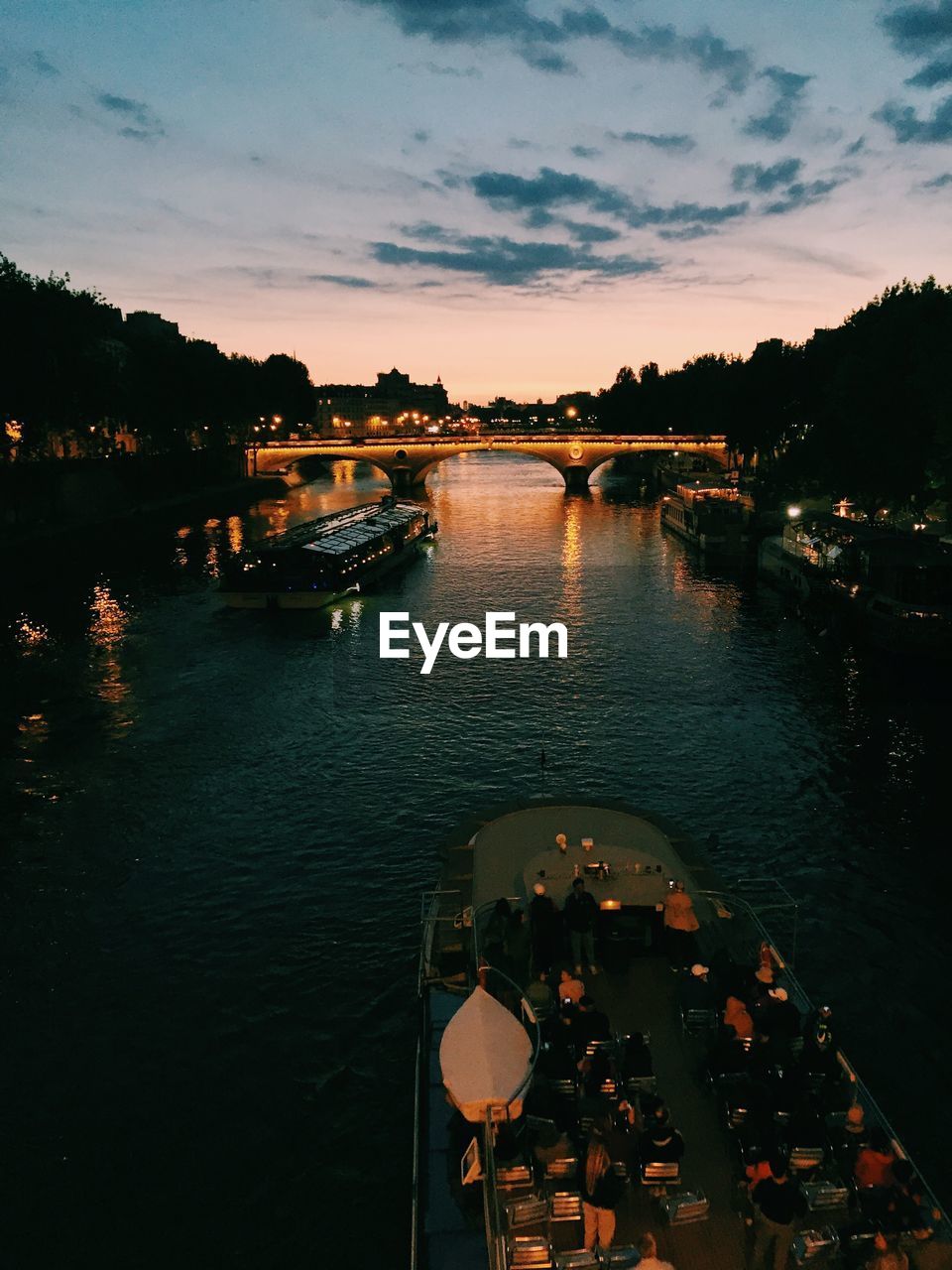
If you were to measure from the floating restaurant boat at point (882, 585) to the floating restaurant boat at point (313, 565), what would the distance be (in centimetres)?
3339

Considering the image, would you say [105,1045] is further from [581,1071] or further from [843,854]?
[843,854]

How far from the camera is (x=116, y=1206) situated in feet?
48.7

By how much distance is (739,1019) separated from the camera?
13703 mm

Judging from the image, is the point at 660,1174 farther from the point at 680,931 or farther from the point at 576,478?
the point at 576,478

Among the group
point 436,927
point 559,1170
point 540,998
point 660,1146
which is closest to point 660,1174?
point 660,1146

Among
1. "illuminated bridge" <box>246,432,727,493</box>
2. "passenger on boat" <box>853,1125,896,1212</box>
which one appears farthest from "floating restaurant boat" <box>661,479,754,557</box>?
"passenger on boat" <box>853,1125,896,1212</box>

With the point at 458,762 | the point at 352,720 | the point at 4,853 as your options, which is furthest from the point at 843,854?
the point at 4,853

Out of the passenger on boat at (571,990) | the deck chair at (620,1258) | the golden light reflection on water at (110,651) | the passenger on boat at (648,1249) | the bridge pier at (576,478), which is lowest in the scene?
the golden light reflection on water at (110,651)

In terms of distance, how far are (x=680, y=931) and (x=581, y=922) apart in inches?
73.5

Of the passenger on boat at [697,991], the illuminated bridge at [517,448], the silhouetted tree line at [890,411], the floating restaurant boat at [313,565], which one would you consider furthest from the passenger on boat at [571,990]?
the illuminated bridge at [517,448]

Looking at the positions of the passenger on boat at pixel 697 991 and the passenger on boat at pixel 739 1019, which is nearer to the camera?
the passenger on boat at pixel 739 1019

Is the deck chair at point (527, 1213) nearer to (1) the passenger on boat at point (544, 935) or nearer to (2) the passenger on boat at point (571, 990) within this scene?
(2) the passenger on boat at point (571, 990)

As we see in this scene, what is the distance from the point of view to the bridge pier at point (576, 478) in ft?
481

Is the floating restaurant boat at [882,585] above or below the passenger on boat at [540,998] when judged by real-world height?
above
